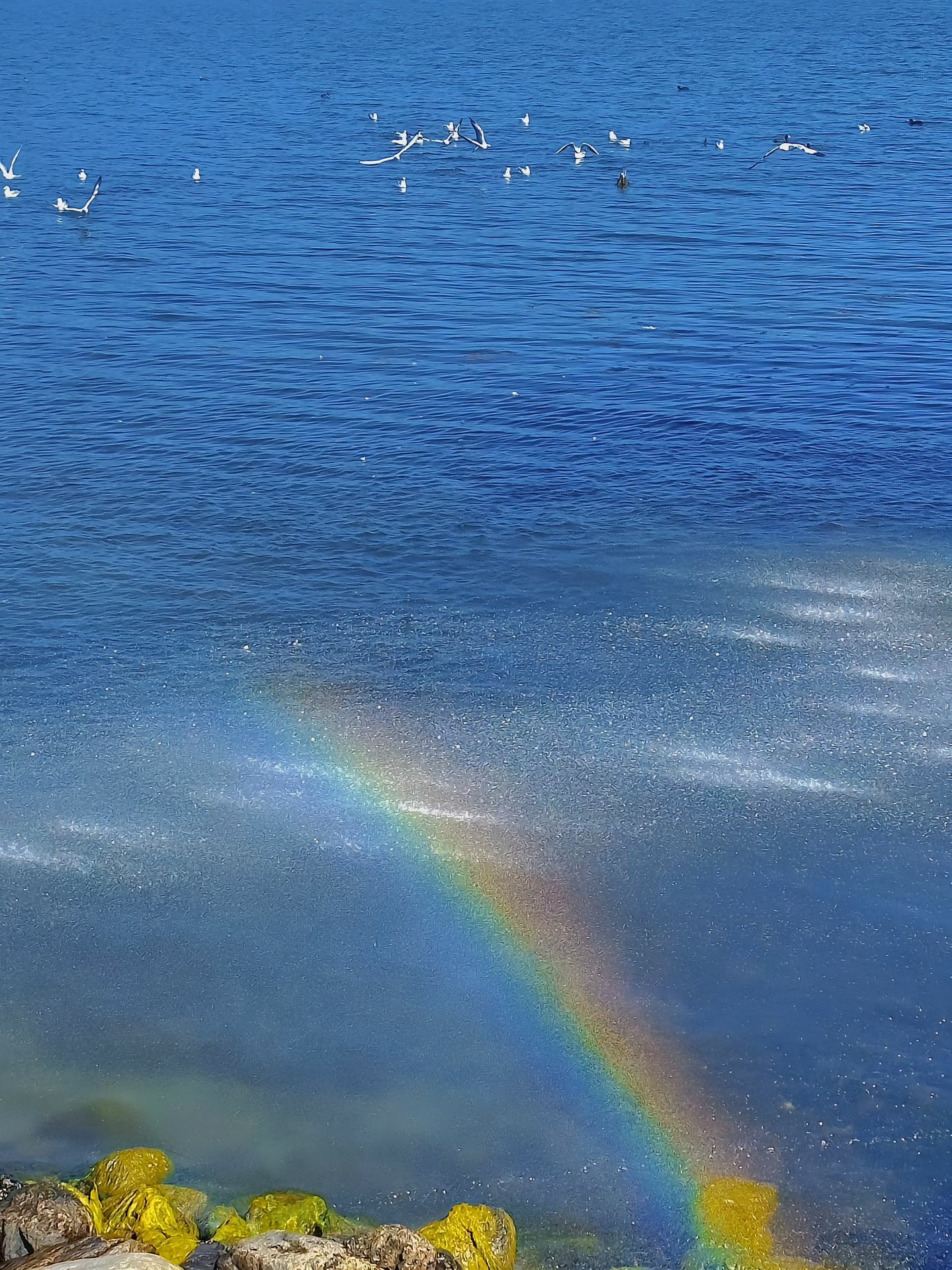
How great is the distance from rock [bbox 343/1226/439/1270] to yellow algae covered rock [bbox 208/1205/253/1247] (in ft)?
4.05

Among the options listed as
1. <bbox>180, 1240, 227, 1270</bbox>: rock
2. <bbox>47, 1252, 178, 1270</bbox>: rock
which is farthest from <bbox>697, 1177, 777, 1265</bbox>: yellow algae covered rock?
<bbox>47, 1252, 178, 1270</bbox>: rock

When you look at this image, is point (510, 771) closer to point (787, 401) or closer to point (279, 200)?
point (787, 401)

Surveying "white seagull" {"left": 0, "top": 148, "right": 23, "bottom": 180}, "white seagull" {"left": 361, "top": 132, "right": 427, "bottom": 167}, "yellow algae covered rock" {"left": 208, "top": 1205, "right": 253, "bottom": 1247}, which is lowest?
"yellow algae covered rock" {"left": 208, "top": 1205, "right": 253, "bottom": 1247}

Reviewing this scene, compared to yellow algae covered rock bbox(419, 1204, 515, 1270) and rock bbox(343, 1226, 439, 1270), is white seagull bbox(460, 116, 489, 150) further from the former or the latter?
rock bbox(343, 1226, 439, 1270)

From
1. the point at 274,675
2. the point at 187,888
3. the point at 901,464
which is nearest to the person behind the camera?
the point at 187,888

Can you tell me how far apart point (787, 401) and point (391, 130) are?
51133mm

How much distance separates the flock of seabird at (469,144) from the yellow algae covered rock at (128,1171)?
51557 millimetres

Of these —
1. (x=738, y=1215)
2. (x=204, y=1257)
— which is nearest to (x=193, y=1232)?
(x=204, y=1257)

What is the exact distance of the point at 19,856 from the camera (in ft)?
64.6

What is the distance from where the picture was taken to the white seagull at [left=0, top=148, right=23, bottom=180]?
64.5 metres

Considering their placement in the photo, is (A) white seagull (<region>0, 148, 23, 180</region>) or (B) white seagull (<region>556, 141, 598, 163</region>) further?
(B) white seagull (<region>556, 141, 598, 163</region>)

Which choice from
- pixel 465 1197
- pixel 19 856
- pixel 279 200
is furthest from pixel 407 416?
pixel 279 200

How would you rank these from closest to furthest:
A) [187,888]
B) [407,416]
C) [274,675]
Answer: [187,888] → [274,675] → [407,416]

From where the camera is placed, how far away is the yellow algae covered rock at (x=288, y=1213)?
567 inches
